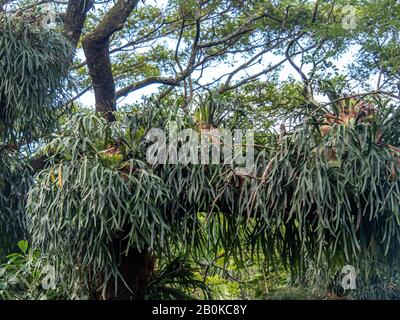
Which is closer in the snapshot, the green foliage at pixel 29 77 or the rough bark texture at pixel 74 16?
the green foliage at pixel 29 77

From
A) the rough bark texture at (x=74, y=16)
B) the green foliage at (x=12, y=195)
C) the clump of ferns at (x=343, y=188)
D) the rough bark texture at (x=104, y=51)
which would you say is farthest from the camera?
the rough bark texture at (x=74, y=16)

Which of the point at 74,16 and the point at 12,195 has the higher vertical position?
the point at 74,16

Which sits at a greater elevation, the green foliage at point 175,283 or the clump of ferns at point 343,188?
the clump of ferns at point 343,188

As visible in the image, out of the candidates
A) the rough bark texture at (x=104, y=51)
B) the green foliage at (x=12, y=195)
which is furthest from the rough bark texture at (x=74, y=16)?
the green foliage at (x=12, y=195)

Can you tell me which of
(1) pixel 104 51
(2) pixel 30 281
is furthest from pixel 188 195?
(1) pixel 104 51

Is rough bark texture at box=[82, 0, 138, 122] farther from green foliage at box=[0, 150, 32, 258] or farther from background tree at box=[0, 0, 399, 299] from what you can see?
background tree at box=[0, 0, 399, 299]

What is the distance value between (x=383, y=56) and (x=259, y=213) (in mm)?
3334

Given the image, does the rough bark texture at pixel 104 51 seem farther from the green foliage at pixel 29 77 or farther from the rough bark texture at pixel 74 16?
the green foliage at pixel 29 77

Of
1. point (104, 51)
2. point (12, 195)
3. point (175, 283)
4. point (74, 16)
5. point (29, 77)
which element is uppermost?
point (74, 16)

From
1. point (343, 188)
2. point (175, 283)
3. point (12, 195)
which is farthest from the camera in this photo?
point (12, 195)

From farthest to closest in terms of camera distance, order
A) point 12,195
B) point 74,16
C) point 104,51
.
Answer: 1. point 74,16
2. point 104,51
3. point 12,195

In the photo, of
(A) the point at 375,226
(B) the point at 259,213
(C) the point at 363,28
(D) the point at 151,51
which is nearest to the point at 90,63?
(D) the point at 151,51

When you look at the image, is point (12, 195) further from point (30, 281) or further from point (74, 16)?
point (74, 16)
